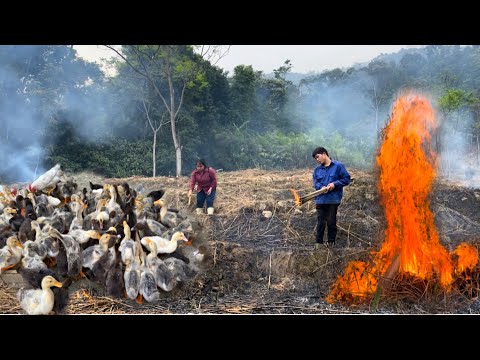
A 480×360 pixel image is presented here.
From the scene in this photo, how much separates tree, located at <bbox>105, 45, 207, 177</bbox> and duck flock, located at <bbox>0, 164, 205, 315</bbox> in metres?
1.14

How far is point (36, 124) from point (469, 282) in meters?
6.01

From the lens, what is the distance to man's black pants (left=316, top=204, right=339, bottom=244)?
736 cm

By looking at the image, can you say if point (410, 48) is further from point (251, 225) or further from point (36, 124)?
point (36, 124)

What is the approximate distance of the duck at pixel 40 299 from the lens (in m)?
6.36

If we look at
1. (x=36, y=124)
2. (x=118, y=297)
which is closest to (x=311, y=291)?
(x=118, y=297)

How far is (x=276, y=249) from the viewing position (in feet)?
24.0

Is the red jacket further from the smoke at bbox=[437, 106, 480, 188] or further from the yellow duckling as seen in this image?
the smoke at bbox=[437, 106, 480, 188]

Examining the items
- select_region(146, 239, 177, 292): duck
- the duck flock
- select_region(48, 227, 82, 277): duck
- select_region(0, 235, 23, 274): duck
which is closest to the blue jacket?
the duck flock

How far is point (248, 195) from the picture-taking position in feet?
26.4

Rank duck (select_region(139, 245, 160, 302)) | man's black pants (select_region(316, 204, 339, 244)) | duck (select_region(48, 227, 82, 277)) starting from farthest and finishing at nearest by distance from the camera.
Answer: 1. man's black pants (select_region(316, 204, 339, 244))
2. duck (select_region(48, 227, 82, 277))
3. duck (select_region(139, 245, 160, 302))

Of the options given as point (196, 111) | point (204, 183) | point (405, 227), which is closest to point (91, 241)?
point (204, 183)

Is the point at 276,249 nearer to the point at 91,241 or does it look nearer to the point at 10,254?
the point at 91,241

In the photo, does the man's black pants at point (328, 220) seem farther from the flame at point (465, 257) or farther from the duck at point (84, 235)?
the duck at point (84, 235)

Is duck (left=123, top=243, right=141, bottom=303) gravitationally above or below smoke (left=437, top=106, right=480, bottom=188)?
below
